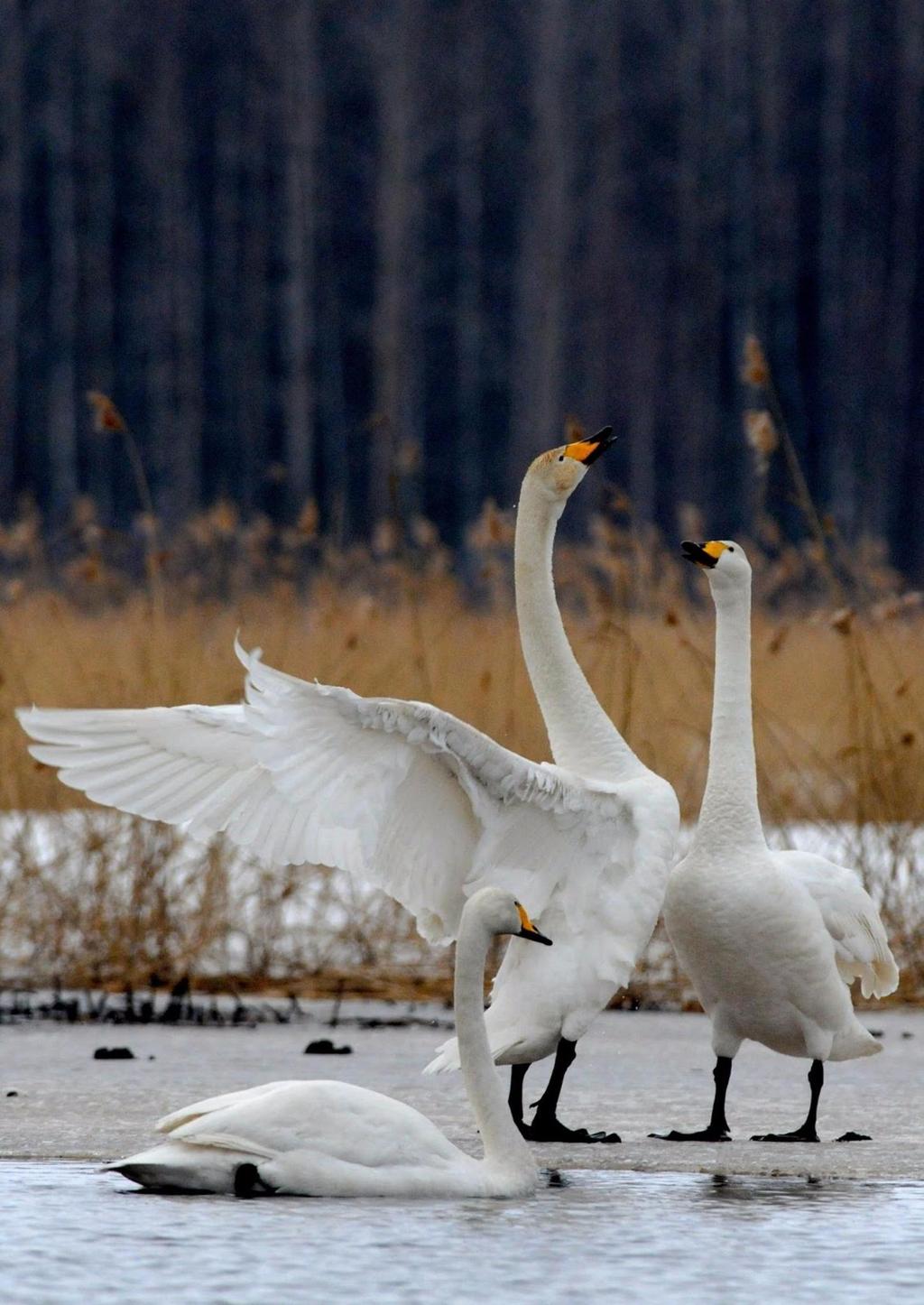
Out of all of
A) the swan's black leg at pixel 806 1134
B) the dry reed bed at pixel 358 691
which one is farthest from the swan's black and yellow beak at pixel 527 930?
the dry reed bed at pixel 358 691

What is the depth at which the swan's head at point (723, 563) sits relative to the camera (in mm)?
7008

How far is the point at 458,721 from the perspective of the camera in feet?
20.4

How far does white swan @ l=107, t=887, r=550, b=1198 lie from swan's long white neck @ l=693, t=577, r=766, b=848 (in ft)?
4.10

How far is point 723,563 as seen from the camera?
7031 millimetres

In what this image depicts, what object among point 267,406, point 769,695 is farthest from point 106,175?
point 769,695

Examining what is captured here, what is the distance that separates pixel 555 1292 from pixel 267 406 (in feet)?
118

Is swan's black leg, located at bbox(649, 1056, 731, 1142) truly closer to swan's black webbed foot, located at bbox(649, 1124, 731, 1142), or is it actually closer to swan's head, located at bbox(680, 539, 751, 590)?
swan's black webbed foot, located at bbox(649, 1124, 731, 1142)

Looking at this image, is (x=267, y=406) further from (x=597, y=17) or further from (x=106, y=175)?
(x=597, y=17)

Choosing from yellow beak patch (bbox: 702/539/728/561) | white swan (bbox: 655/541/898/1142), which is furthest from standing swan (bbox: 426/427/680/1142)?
yellow beak patch (bbox: 702/539/728/561)

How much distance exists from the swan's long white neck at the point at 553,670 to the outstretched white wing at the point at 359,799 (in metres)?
0.29

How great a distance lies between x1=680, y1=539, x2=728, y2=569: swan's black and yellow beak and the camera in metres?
6.93

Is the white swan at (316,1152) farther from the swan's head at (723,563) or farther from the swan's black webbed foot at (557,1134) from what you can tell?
the swan's head at (723,563)

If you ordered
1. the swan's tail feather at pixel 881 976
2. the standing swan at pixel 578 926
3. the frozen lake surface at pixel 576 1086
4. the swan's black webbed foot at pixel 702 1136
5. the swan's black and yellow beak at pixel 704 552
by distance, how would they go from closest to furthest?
the frozen lake surface at pixel 576 1086, the swan's black webbed foot at pixel 702 1136, the standing swan at pixel 578 926, the swan's tail feather at pixel 881 976, the swan's black and yellow beak at pixel 704 552

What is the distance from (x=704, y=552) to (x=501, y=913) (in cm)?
153
